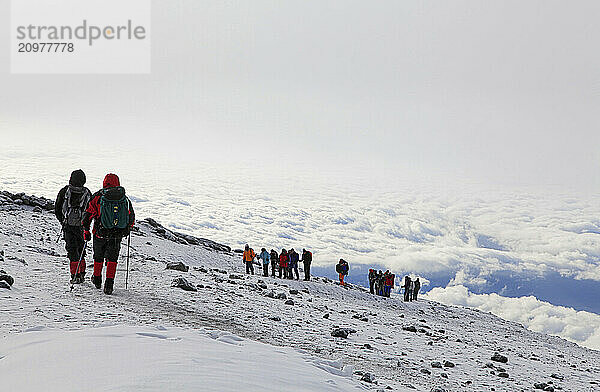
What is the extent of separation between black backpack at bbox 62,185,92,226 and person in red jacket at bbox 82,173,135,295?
44 centimetres

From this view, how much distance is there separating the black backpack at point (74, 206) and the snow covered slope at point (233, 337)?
1430 millimetres

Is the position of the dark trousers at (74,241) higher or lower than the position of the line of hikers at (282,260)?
higher

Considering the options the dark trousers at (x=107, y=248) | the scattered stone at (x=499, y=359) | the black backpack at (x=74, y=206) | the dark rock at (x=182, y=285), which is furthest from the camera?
the dark rock at (x=182, y=285)

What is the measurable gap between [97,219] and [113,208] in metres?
0.44

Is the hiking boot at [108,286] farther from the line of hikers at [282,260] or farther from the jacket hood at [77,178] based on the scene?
the line of hikers at [282,260]

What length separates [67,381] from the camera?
14.8 feet

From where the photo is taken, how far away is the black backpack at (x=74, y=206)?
37.9 feet

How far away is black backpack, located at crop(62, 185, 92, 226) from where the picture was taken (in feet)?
37.9

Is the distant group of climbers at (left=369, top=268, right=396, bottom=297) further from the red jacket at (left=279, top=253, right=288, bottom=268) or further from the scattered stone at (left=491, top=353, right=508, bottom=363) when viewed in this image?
the scattered stone at (left=491, top=353, right=508, bottom=363)

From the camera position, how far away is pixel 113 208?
11.1 m

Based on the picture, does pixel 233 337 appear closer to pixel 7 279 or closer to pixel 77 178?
pixel 7 279

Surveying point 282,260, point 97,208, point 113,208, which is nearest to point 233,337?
point 113,208

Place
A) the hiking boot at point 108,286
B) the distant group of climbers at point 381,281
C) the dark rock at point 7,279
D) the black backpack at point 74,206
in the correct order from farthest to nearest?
1. the distant group of climbers at point 381,281
2. the black backpack at point 74,206
3. the hiking boot at point 108,286
4. the dark rock at point 7,279

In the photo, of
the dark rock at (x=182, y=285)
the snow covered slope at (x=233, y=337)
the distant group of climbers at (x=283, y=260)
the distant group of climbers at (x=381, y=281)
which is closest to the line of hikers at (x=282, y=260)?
the distant group of climbers at (x=283, y=260)
